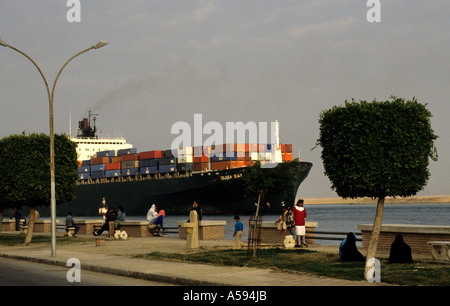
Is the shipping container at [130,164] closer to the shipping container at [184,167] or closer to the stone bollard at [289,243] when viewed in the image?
the shipping container at [184,167]

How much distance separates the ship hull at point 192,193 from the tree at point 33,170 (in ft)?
207

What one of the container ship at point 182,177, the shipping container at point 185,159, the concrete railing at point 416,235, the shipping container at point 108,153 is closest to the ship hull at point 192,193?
the container ship at point 182,177

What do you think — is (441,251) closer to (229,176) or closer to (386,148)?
(386,148)

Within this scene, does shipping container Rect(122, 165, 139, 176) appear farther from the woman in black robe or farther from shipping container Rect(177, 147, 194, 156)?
the woman in black robe

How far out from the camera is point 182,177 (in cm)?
10244

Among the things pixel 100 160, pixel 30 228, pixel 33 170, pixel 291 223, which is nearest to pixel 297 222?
pixel 291 223

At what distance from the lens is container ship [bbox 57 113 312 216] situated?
10081cm

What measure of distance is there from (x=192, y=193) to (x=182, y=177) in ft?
10.8

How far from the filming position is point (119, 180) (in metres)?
115

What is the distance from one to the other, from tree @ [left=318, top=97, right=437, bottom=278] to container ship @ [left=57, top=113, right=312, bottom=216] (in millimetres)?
80439

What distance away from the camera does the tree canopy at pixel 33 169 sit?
32.0 metres

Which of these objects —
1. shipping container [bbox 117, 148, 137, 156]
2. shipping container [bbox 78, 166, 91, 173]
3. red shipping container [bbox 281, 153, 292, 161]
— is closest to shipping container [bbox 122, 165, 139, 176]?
shipping container [bbox 117, 148, 137, 156]

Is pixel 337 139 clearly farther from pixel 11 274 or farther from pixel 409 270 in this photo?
pixel 11 274
